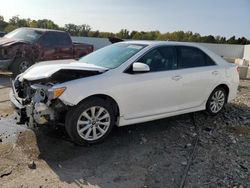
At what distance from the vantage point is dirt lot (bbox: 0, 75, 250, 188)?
14.4 feet

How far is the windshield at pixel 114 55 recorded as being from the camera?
5.88m

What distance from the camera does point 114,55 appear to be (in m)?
6.20

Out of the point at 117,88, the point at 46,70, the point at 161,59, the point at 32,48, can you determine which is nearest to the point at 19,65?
the point at 32,48

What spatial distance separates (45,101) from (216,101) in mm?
3838

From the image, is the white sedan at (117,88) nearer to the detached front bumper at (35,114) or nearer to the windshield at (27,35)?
the detached front bumper at (35,114)

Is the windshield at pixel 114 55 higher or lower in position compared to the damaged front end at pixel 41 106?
higher

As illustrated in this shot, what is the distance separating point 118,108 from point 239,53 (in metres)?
28.3

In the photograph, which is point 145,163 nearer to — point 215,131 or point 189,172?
point 189,172

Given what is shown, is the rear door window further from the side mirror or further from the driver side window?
the side mirror

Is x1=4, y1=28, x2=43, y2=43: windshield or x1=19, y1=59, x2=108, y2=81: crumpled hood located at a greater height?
Result: x1=4, y1=28, x2=43, y2=43: windshield

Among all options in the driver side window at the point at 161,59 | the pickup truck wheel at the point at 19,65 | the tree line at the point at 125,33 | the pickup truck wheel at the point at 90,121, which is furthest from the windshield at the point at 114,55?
the tree line at the point at 125,33

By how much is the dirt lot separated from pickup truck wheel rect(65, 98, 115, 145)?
0.57ft

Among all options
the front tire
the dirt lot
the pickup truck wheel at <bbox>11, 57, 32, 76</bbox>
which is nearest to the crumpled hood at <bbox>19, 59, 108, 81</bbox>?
the dirt lot

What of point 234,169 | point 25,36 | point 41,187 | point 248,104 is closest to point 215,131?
point 234,169
